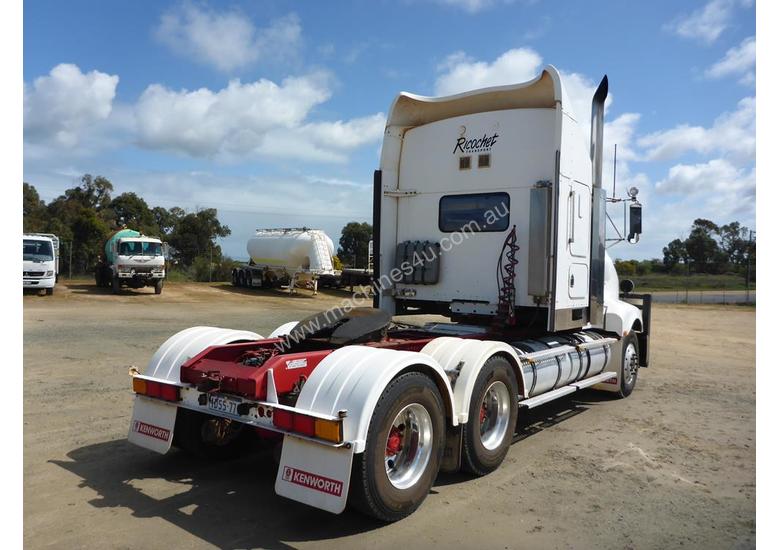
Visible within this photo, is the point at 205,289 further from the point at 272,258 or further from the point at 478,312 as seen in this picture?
the point at 478,312

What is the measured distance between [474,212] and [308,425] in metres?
4.09

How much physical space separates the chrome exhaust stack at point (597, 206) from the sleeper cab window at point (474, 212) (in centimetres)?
142

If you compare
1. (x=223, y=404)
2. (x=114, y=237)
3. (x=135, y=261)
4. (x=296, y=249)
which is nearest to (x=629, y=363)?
(x=223, y=404)

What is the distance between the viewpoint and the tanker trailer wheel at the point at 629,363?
8766 millimetres

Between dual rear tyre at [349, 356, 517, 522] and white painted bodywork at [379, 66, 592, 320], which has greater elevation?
white painted bodywork at [379, 66, 592, 320]

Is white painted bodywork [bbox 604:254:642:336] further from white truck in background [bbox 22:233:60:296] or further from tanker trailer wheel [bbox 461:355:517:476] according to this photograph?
white truck in background [bbox 22:233:60:296]

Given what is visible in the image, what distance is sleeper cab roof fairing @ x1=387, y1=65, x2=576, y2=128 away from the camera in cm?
654

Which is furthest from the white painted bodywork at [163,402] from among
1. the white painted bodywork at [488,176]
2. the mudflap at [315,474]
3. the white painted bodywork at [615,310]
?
the white painted bodywork at [615,310]

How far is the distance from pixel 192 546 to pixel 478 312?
170 inches

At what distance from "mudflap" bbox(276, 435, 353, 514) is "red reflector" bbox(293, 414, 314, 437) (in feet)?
0.24

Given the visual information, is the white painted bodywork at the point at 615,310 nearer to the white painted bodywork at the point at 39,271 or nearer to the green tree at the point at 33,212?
the white painted bodywork at the point at 39,271

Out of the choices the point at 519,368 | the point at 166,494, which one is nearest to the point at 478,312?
the point at 519,368

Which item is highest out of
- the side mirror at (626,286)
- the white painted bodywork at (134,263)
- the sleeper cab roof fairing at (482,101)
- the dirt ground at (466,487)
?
the sleeper cab roof fairing at (482,101)

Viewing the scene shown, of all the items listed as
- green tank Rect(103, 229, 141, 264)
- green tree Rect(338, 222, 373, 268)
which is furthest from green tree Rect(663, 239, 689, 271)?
green tank Rect(103, 229, 141, 264)
